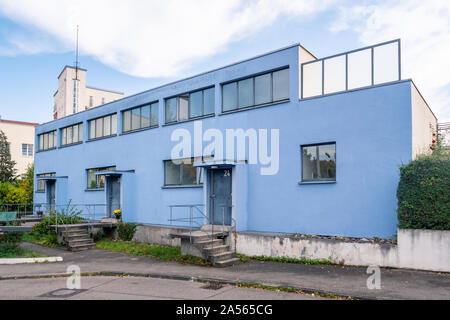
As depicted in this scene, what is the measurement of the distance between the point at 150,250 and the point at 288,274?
20.3 feet

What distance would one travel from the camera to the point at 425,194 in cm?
929

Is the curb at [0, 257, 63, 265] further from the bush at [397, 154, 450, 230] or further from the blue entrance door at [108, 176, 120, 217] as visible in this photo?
the bush at [397, 154, 450, 230]

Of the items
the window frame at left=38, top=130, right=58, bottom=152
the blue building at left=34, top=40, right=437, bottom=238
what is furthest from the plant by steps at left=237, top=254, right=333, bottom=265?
the window frame at left=38, top=130, right=58, bottom=152

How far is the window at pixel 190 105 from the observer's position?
15594mm

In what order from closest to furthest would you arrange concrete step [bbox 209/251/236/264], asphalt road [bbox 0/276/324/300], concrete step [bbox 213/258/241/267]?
asphalt road [bbox 0/276/324/300], concrete step [bbox 213/258/241/267], concrete step [bbox 209/251/236/264]

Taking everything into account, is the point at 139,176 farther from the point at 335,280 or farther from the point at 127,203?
the point at 335,280

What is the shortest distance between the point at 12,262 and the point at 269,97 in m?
10.6

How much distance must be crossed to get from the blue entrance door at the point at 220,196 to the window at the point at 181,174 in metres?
1.43

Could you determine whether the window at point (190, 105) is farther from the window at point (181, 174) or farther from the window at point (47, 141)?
the window at point (47, 141)

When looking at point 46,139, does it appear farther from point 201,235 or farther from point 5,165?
point 201,235

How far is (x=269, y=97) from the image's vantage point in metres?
13.5

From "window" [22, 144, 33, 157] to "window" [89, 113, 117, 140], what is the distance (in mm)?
30580

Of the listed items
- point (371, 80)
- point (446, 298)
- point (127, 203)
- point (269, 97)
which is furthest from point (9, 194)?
point (446, 298)

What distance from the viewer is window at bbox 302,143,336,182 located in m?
11.8
